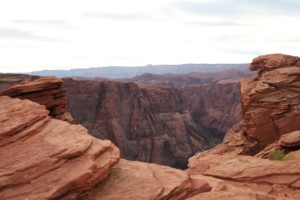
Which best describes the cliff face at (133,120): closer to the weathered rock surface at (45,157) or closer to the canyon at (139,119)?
the canyon at (139,119)

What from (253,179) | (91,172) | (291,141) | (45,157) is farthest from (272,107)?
(45,157)

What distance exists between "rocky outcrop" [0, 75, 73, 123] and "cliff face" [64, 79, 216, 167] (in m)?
54.1

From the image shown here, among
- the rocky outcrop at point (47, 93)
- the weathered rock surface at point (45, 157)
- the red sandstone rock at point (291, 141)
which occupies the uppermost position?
the rocky outcrop at point (47, 93)

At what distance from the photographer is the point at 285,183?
12.1 metres

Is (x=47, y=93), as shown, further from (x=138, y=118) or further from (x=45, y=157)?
(x=138, y=118)

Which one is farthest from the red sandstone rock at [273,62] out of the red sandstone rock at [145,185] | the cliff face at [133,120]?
the cliff face at [133,120]

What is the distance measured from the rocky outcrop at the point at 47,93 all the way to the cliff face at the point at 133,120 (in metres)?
54.1

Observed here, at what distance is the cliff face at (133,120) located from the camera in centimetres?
7475

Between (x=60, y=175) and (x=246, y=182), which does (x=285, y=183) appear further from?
(x=60, y=175)

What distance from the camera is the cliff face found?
245 ft

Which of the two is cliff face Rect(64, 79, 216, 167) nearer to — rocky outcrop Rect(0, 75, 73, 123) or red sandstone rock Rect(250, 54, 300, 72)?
red sandstone rock Rect(250, 54, 300, 72)

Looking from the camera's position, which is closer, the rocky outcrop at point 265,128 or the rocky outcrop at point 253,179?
the rocky outcrop at point 253,179

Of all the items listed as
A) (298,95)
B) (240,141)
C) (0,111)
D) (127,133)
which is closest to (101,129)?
(127,133)

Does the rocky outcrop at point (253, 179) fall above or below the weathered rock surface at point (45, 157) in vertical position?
below
